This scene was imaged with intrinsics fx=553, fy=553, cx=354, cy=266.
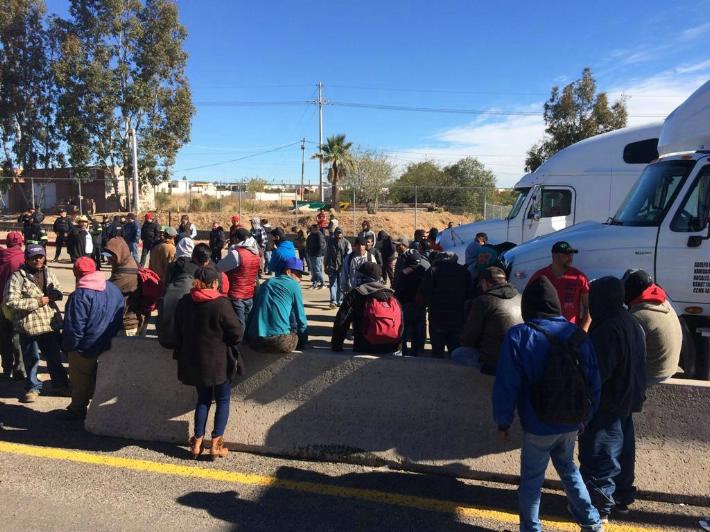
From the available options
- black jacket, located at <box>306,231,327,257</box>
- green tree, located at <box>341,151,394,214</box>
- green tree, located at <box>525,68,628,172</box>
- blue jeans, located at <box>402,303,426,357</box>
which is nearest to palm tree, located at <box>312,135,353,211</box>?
green tree, located at <box>341,151,394,214</box>

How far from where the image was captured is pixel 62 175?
1449 inches

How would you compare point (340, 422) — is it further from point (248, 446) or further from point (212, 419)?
point (212, 419)

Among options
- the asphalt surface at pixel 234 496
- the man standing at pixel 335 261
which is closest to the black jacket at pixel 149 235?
the man standing at pixel 335 261

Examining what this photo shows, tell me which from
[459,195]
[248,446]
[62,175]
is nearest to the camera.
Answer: [248,446]

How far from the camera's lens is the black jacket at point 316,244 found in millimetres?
12953

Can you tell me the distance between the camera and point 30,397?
225 inches

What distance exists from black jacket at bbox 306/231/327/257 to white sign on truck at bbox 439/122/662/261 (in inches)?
129

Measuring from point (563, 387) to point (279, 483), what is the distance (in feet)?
7.14

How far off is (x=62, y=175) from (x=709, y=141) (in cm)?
3873

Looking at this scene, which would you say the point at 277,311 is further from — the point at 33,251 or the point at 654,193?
the point at 654,193

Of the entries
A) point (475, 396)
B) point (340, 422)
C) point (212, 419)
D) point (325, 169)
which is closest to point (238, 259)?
point (212, 419)

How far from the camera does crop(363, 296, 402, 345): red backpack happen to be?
473 centimetres

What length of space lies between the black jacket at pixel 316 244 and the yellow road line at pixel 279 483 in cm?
878

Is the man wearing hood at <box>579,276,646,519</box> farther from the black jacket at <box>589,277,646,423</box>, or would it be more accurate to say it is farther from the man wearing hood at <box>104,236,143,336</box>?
the man wearing hood at <box>104,236,143,336</box>
